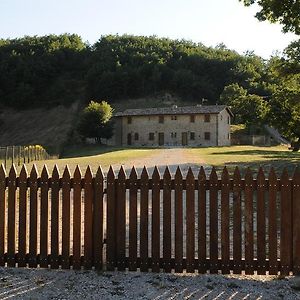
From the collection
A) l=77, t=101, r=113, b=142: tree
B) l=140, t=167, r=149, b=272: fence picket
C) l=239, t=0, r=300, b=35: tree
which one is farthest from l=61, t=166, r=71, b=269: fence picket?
l=77, t=101, r=113, b=142: tree

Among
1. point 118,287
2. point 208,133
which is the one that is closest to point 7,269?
point 118,287

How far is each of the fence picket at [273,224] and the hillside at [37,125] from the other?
76281 millimetres

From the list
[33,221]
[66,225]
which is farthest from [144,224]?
[33,221]

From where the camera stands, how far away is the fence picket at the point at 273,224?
5.77 m

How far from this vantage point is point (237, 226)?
586cm

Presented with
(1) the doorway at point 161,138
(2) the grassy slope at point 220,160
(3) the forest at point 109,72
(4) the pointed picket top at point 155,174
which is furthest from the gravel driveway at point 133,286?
(3) the forest at point 109,72

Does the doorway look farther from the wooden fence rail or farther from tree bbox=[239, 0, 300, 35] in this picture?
tree bbox=[239, 0, 300, 35]

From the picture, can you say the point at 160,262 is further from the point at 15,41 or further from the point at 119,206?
the point at 15,41

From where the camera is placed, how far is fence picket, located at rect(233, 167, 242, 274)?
5.80 metres

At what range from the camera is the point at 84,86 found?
115 m

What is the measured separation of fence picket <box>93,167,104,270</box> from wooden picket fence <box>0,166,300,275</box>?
0.04ft

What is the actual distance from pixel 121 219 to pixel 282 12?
15.2 m

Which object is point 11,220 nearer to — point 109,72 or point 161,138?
point 161,138

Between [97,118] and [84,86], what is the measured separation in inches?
1941
